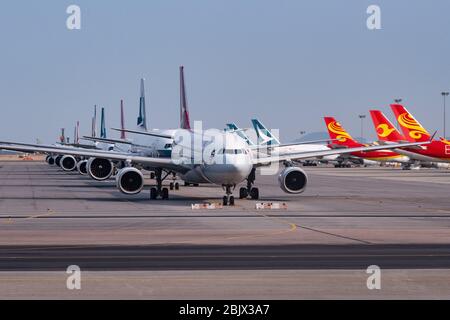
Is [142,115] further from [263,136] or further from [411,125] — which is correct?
[263,136]

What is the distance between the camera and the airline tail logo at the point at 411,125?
98500 millimetres

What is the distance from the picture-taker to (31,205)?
40688 mm

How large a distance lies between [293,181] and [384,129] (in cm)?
6478

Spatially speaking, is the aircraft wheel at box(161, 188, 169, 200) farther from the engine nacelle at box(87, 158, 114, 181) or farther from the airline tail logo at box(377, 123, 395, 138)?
the airline tail logo at box(377, 123, 395, 138)

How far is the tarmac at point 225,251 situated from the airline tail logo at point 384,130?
6684 centimetres

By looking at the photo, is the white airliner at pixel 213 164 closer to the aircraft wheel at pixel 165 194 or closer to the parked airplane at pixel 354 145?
the aircraft wheel at pixel 165 194

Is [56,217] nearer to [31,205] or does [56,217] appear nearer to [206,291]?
[31,205]

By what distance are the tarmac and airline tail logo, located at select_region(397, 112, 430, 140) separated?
60963 mm

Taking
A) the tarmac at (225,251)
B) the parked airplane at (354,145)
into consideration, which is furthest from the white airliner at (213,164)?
the parked airplane at (354,145)

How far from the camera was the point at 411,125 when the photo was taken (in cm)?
9950

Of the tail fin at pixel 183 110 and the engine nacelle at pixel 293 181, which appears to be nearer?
the engine nacelle at pixel 293 181

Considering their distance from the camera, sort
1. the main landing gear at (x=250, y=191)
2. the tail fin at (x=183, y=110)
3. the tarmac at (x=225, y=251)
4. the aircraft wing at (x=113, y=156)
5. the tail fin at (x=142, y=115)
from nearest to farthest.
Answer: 1. the tarmac at (x=225, y=251)
2. the aircraft wing at (x=113, y=156)
3. the main landing gear at (x=250, y=191)
4. the tail fin at (x=183, y=110)
5. the tail fin at (x=142, y=115)

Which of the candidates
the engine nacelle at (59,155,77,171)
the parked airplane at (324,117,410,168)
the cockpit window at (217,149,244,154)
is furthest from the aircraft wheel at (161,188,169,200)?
the parked airplane at (324,117,410,168)

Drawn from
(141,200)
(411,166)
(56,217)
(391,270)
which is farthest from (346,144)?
(391,270)
